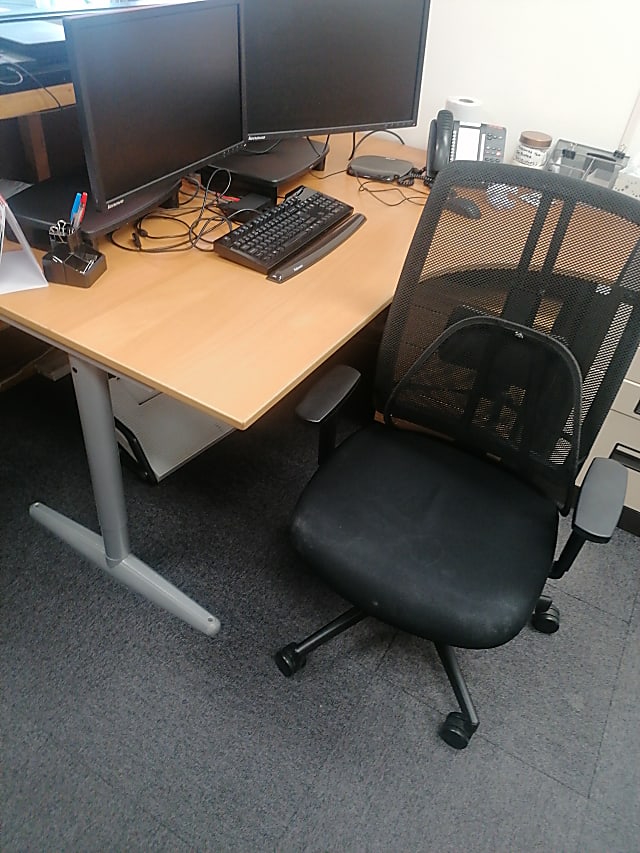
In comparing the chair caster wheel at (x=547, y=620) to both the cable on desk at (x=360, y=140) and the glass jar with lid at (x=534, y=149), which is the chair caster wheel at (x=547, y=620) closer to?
the glass jar with lid at (x=534, y=149)

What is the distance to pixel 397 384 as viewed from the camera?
1.38m

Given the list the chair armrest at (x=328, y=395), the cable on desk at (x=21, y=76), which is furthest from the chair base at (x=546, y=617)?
the cable on desk at (x=21, y=76)

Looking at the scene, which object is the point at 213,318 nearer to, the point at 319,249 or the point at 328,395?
the point at 328,395

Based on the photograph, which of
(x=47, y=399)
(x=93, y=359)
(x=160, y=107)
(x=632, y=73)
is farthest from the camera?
(x=47, y=399)

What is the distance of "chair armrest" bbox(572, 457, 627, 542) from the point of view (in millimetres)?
1066

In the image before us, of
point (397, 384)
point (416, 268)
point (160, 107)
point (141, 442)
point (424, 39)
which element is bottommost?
point (141, 442)

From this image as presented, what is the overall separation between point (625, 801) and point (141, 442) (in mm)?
1510

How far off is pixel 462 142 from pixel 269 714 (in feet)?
5.35

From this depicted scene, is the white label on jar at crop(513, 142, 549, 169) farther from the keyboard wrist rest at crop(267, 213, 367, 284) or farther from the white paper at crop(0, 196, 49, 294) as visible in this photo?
the white paper at crop(0, 196, 49, 294)

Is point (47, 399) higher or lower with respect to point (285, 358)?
lower

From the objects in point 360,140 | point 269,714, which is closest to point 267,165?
point 360,140

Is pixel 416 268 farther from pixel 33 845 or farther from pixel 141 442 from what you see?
pixel 33 845

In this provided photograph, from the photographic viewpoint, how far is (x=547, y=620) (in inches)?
63.3

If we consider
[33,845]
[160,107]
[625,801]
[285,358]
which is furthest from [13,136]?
[625,801]
